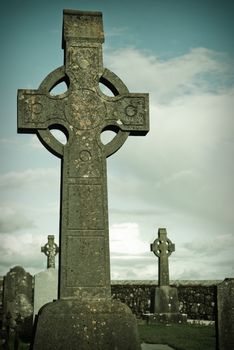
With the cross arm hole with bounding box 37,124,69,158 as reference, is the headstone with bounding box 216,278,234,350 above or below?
below

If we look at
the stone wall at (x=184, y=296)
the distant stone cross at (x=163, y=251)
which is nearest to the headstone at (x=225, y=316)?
the distant stone cross at (x=163, y=251)

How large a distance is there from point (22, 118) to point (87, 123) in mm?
752

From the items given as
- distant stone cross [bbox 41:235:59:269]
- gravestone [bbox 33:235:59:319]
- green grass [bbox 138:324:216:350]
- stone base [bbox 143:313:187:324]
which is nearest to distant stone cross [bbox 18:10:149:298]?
green grass [bbox 138:324:216:350]

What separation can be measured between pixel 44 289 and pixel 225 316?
6884mm

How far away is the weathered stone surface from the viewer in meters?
11.2

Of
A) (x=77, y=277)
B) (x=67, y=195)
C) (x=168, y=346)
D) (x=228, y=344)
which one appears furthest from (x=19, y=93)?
(x=168, y=346)

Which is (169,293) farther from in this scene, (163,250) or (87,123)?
(87,123)

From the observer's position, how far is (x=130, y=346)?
4535 millimetres

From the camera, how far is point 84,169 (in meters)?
5.18

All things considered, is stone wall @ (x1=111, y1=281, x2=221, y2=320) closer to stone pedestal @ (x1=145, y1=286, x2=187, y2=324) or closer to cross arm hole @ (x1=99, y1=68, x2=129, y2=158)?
stone pedestal @ (x1=145, y1=286, x2=187, y2=324)

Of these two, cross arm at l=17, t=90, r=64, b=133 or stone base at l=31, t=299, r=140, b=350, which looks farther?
cross arm at l=17, t=90, r=64, b=133

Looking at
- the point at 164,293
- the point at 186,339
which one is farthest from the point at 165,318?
the point at 186,339

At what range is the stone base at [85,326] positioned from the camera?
444 cm

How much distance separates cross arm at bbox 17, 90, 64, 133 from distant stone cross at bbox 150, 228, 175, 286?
12.4 m
